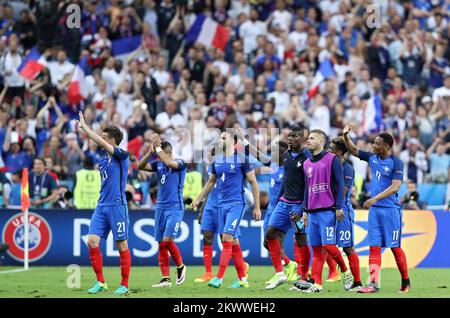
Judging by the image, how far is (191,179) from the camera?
2436cm

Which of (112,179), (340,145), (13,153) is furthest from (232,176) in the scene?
(13,153)

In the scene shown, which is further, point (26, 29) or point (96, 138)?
point (26, 29)

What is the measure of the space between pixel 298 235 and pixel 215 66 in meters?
12.0

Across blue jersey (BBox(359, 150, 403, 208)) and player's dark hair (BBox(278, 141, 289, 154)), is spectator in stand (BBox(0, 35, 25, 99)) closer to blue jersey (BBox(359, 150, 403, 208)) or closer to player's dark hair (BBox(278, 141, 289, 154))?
player's dark hair (BBox(278, 141, 289, 154))

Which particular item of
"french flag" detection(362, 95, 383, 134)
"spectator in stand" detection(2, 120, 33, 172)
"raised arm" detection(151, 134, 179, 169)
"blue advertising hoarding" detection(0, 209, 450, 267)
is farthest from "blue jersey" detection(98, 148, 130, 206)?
"french flag" detection(362, 95, 383, 134)

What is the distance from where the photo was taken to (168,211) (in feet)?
60.2

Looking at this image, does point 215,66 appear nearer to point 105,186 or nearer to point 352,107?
point 352,107

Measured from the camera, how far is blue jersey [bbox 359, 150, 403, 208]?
655 inches

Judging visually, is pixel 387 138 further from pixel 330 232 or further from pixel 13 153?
pixel 13 153

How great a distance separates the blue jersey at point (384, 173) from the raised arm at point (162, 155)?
318 centimetres

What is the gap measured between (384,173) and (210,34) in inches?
551

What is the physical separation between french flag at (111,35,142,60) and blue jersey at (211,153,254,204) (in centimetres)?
1170

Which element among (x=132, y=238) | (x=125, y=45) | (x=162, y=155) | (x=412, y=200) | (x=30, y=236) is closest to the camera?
(x=162, y=155)

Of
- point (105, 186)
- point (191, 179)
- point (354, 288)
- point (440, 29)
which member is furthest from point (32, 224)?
point (440, 29)
